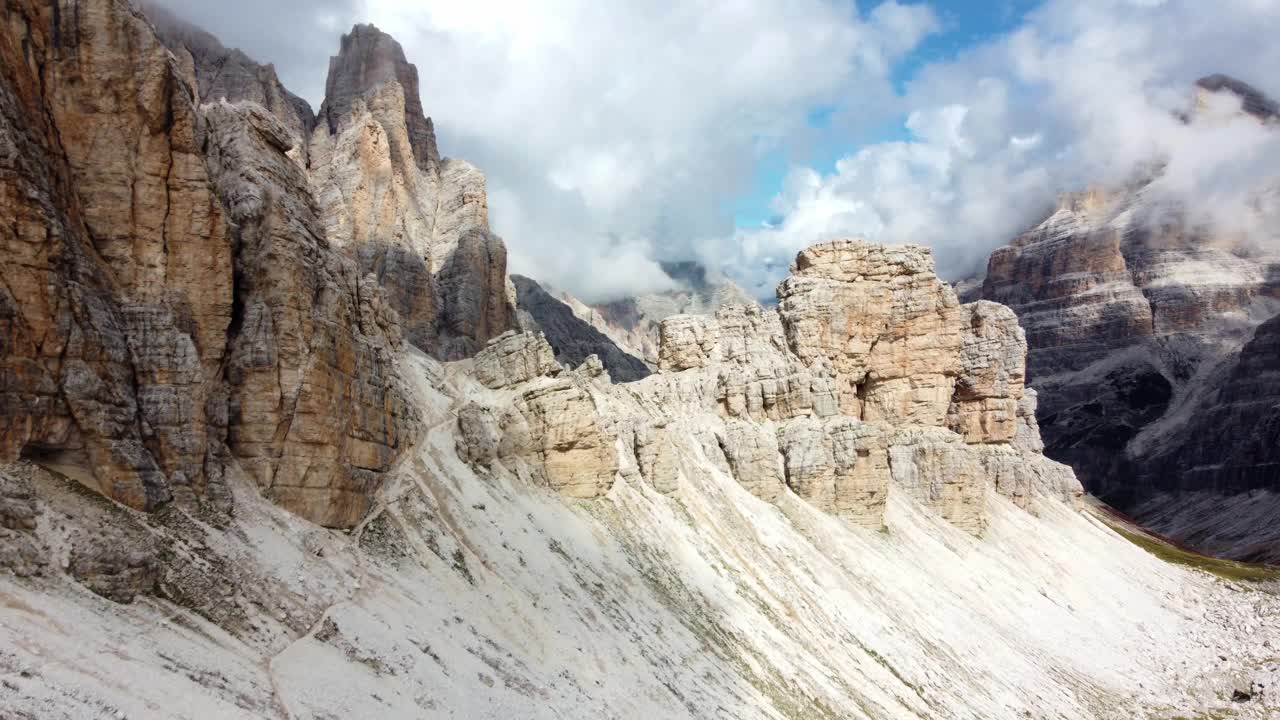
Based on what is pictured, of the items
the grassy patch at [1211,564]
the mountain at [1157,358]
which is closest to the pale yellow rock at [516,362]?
the grassy patch at [1211,564]

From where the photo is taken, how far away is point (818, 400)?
70938 millimetres

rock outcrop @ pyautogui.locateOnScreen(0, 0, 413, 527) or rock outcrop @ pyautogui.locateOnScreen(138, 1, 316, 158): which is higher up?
rock outcrop @ pyautogui.locateOnScreen(138, 1, 316, 158)

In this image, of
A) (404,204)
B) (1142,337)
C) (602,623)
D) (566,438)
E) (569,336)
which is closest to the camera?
(602,623)

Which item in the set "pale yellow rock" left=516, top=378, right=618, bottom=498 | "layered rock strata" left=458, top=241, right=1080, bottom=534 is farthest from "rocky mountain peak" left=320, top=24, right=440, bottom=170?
"pale yellow rock" left=516, top=378, right=618, bottom=498

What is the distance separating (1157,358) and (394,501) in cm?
18848

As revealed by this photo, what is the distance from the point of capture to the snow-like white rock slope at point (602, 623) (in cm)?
1881

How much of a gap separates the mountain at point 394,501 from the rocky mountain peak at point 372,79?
1588 centimetres

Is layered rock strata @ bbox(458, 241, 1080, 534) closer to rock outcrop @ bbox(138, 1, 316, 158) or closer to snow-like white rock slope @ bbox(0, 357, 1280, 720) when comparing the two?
snow-like white rock slope @ bbox(0, 357, 1280, 720)

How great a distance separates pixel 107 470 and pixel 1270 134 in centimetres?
23601

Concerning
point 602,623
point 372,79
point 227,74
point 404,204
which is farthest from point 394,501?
point 372,79

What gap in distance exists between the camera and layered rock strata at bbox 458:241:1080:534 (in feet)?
152

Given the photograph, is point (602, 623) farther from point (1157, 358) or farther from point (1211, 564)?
point (1157, 358)

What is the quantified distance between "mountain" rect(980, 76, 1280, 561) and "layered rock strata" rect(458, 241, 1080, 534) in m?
75.3

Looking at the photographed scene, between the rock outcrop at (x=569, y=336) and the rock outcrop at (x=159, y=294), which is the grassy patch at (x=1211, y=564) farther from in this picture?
the rock outcrop at (x=159, y=294)
